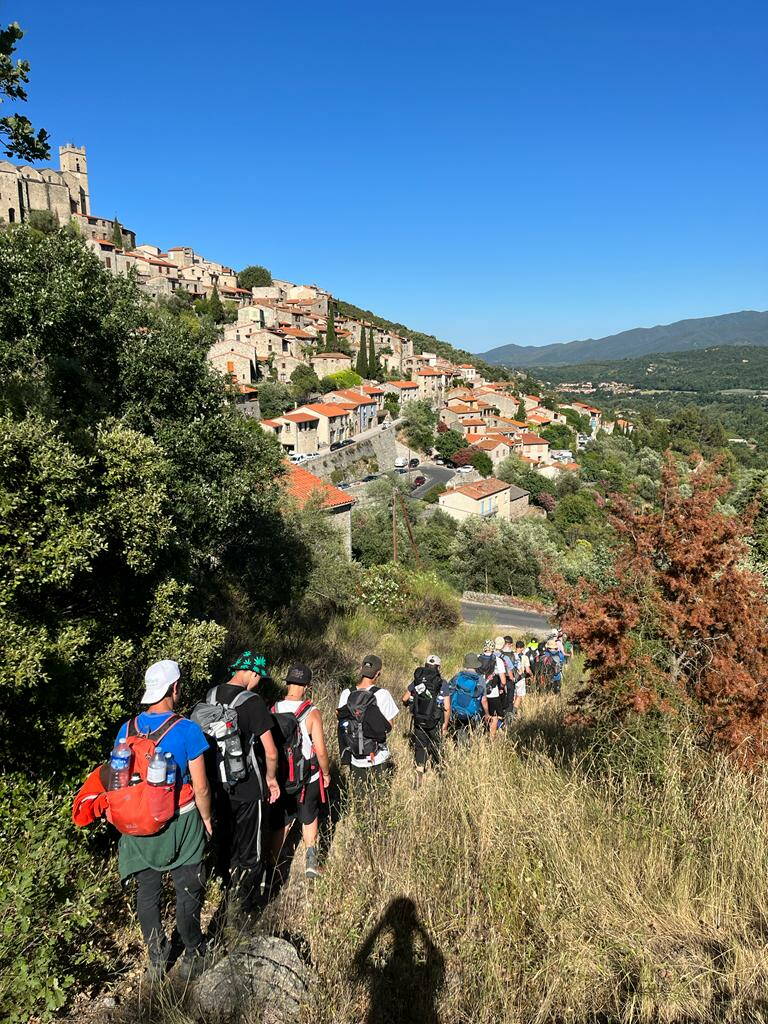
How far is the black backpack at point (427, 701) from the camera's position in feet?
18.1

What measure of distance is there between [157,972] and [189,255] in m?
105

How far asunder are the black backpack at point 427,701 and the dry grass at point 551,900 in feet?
5.20

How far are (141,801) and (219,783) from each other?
0.76 metres

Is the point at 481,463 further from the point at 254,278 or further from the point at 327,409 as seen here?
the point at 254,278

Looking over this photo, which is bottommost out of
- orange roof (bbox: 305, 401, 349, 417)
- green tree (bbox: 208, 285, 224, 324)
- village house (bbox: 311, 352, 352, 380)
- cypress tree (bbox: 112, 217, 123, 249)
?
orange roof (bbox: 305, 401, 349, 417)

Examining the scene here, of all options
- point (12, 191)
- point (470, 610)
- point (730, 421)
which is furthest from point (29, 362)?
point (730, 421)

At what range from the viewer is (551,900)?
2668 mm

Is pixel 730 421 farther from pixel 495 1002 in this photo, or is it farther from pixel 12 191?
pixel 495 1002

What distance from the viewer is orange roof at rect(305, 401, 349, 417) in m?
55.4

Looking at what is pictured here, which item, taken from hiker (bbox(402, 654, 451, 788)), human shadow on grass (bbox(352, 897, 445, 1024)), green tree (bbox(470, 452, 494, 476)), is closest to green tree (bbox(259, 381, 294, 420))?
green tree (bbox(470, 452, 494, 476))

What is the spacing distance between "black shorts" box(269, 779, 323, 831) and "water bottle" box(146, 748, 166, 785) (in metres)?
1.26

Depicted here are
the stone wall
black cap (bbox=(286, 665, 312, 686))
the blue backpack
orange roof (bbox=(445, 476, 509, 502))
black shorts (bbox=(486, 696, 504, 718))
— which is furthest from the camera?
orange roof (bbox=(445, 476, 509, 502))

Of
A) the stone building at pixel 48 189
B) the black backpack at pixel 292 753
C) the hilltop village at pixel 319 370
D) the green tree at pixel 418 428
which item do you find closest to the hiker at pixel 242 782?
the black backpack at pixel 292 753

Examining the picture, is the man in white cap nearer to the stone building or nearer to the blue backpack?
the blue backpack
